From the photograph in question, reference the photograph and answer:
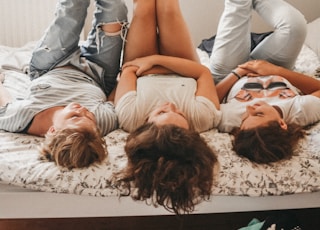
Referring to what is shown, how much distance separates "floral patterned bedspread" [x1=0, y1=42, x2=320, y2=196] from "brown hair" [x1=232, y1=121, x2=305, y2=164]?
2 centimetres

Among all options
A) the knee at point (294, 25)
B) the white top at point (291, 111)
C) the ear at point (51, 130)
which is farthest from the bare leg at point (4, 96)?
the knee at point (294, 25)

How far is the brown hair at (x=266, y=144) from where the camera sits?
1.33 m

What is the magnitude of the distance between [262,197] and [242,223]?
40 cm

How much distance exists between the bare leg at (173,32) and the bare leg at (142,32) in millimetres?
28

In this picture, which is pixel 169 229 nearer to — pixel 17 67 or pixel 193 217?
pixel 193 217

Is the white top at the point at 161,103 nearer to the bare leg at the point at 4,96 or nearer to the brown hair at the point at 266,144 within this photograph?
the brown hair at the point at 266,144

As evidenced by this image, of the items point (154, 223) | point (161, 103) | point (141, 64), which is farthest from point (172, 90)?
point (154, 223)

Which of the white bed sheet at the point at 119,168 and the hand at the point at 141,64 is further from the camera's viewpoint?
the hand at the point at 141,64

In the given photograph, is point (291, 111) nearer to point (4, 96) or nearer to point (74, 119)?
point (74, 119)

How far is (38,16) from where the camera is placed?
2545 millimetres

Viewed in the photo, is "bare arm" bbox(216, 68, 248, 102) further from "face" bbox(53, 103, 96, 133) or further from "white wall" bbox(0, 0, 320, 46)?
"white wall" bbox(0, 0, 320, 46)

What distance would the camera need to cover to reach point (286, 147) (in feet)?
4.42

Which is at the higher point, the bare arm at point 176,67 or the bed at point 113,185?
the bare arm at point 176,67

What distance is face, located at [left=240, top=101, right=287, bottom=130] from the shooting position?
140 centimetres
